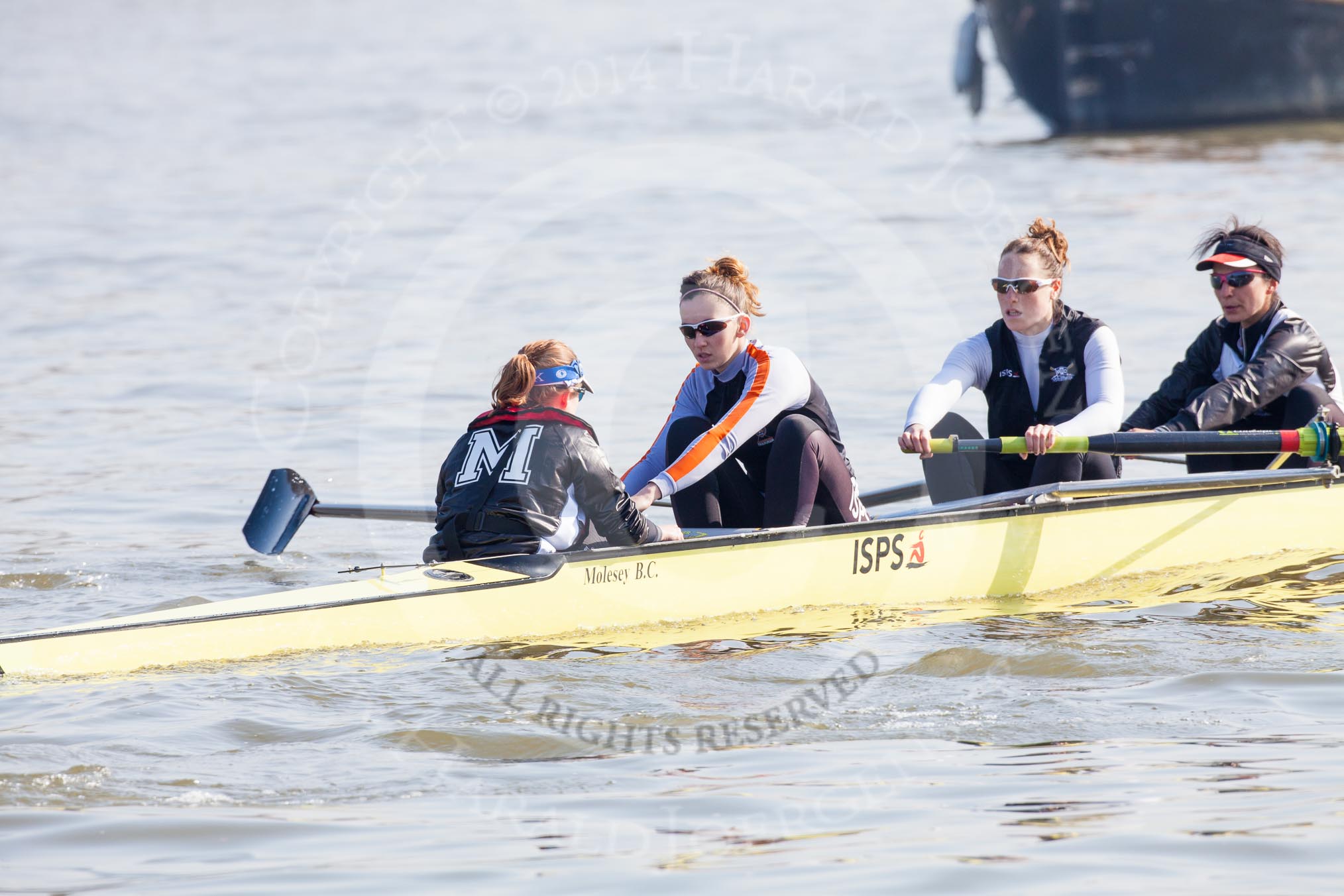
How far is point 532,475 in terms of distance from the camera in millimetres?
5781

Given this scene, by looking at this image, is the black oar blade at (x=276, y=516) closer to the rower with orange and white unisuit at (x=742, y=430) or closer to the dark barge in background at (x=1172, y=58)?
the rower with orange and white unisuit at (x=742, y=430)

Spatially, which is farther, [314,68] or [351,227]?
[314,68]

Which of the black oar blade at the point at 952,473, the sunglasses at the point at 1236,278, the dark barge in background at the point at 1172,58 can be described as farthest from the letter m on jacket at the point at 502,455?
the dark barge in background at the point at 1172,58

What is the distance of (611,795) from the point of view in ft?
15.0

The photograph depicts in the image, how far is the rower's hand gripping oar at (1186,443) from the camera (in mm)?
6695

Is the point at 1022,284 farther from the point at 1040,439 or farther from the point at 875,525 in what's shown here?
the point at 875,525

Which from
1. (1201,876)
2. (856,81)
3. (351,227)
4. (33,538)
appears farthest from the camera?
(856,81)

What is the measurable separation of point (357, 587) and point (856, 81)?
30806 millimetres

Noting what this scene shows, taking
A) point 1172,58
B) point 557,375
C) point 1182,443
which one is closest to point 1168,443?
point 1182,443

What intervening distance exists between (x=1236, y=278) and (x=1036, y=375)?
1.15 metres

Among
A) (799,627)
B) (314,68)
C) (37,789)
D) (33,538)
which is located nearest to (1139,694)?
(799,627)

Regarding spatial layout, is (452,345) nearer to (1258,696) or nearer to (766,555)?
(766,555)

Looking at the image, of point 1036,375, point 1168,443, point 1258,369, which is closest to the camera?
point 1168,443

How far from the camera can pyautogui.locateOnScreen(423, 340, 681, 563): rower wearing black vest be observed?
5.77 m
